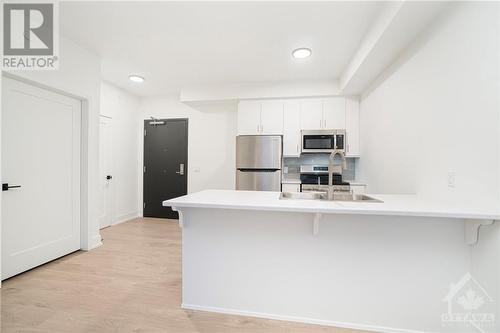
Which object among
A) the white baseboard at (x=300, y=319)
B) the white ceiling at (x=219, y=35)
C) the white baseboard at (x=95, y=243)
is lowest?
the white baseboard at (x=300, y=319)

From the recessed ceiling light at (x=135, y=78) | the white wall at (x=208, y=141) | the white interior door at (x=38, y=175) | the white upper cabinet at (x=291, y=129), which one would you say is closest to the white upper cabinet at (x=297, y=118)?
the white upper cabinet at (x=291, y=129)

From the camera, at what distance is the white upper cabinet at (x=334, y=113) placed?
3.68 meters

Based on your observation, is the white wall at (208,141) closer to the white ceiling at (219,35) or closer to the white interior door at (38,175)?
the white ceiling at (219,35)

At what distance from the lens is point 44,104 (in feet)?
8.16

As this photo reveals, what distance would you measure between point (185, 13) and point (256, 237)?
2.09 metres

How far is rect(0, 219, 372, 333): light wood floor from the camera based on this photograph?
1.58 metres

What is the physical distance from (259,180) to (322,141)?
1.18 meters

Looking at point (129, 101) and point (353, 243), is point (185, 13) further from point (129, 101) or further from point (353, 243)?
point (129, 101)

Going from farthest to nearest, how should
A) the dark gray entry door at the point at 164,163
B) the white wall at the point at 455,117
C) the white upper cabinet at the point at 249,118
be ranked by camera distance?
1. the dark gray entry door at the point at 164,163
2. the white upper cabinet at the point at 249,118
3. the white wall at the point at 455,117

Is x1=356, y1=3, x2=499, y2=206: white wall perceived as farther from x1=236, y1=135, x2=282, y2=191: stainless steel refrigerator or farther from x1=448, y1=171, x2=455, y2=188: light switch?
x1=236, y1=135, x2=282, y2=191: stainless steel refrigerator

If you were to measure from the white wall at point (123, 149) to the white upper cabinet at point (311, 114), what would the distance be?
11.1 feet

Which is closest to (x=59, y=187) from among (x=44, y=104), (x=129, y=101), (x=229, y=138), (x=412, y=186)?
(x=44, y=104)

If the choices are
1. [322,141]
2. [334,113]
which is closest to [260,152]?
[322,141]

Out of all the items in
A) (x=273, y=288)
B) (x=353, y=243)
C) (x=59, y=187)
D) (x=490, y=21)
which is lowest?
(x=273, y=288)
